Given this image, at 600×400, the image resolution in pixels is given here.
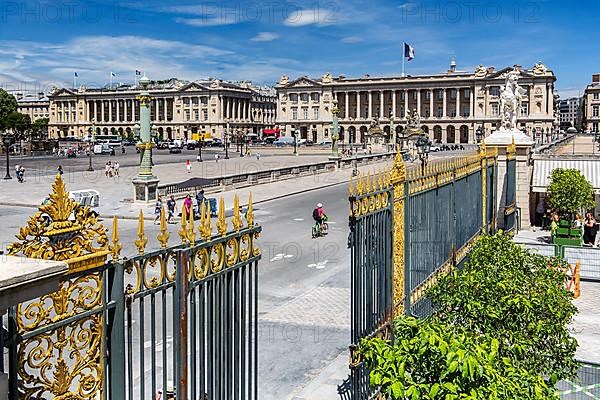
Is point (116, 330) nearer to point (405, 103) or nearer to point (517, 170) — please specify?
point (517, 170)

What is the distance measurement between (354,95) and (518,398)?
487ft

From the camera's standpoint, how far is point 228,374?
482cm

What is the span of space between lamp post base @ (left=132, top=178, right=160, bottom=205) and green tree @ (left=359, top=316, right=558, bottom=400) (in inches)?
1151

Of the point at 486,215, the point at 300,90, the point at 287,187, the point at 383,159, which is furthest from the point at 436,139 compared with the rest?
the point at 486,215

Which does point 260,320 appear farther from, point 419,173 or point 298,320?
point 419,173

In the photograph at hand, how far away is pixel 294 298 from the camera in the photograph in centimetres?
1499

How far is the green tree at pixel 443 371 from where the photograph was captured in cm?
431

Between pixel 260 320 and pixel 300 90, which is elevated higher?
pixel 300 90

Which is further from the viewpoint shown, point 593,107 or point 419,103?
point 593,107

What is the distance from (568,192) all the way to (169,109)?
14471 cm

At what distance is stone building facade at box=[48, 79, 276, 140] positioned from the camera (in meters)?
153

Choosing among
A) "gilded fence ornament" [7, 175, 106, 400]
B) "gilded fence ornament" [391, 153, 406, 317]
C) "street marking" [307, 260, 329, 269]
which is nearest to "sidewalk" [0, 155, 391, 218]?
"street marking" [307, 260, 329, 269]

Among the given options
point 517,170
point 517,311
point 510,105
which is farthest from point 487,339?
point 510,105

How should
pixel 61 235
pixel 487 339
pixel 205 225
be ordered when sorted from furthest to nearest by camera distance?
pixel 487 339 → pixel 205 225 → pixel 61 235
